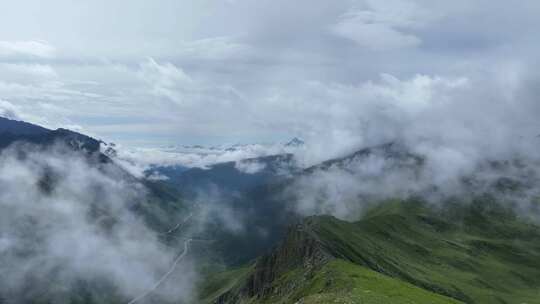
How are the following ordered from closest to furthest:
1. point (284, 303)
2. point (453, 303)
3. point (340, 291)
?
point (340, 291), point (453, 303), point (284, 303)

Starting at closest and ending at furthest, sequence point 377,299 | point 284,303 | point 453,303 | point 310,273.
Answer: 1. point 377,299
2. point 453,303
3. point 284,303
4. point 310,273

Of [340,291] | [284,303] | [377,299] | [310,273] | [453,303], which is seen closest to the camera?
[377,299]

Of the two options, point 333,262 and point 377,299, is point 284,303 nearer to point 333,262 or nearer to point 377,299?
point 333,262

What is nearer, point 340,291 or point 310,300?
point 310,300

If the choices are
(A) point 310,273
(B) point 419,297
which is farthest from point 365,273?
(A) point 310,273

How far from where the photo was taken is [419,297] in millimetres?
141875

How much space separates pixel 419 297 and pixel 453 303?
21.4m

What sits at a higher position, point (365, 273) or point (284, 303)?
point (365, 273)

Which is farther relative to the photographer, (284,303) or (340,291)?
(284,303)

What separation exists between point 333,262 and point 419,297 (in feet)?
169

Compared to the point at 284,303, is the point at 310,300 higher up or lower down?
higher up

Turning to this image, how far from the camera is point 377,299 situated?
120m

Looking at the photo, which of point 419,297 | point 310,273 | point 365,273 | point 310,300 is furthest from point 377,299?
point 310,273

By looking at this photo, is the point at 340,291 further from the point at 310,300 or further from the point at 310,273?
the point at 310,273
